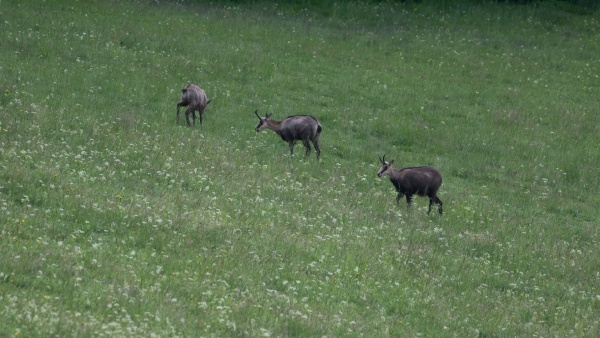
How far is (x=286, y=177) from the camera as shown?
19.7 metres

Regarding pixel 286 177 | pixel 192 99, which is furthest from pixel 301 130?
pixel 286 177

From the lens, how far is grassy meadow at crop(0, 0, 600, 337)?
1173 cm

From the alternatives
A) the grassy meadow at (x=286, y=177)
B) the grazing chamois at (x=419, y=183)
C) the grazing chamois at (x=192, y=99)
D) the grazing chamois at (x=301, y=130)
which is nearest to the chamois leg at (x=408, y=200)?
the grazing chamois at (x=419, y=183)

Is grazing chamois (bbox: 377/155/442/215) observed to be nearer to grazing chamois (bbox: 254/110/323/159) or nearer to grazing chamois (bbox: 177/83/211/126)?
grazing chamois (bbox: 254/110/323/159)

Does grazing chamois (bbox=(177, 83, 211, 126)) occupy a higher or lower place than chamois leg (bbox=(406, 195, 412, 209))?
higher

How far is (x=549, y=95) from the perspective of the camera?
32.7 m

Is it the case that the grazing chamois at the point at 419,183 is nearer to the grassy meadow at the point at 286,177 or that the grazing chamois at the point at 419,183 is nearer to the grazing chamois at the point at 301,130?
the grassy meadow at the point at 286,177

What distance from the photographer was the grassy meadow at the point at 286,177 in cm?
1173

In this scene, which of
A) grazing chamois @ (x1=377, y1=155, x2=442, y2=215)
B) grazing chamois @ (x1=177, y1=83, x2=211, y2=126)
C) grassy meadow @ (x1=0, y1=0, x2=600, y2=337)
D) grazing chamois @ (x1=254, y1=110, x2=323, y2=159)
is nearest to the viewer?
grassy meadow @ (x1=0, y1=0, x2=600, y2=337)

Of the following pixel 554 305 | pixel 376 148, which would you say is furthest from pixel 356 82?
pixel 554 305

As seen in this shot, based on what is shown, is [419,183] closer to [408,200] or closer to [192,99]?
[408,200]

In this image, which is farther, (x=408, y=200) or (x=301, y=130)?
(x=301, y=130)

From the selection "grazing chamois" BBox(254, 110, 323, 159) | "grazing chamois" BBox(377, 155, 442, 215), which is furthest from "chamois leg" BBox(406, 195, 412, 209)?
"grazing chamois" BBox(254, 110, 323, 159)

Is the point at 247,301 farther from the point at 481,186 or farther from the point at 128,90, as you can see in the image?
the point at 128,90
